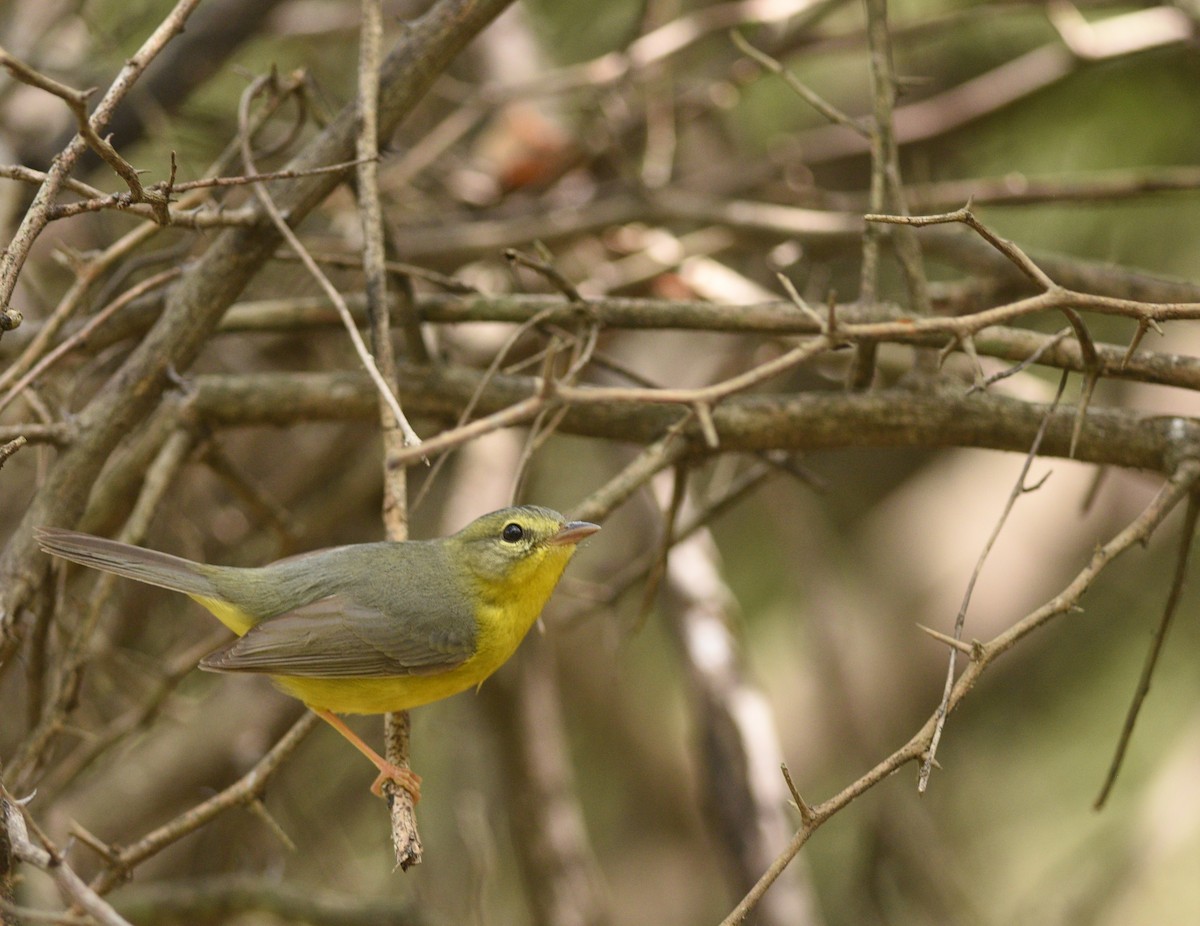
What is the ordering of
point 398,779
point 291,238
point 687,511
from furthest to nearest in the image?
1. point 687,511
2. point 291,238
3. point 398,779

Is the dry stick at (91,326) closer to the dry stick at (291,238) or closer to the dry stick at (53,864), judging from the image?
the dry stick at (291,238)

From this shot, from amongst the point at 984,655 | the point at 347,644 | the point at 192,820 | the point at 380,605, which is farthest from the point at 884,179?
the point at 192,820

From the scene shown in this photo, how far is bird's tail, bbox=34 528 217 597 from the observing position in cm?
291

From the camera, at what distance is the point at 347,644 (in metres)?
3.22

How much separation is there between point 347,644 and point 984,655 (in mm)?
1730

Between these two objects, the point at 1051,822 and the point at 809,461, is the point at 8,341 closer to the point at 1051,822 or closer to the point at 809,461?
the point at 809,461

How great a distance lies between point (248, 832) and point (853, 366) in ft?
11.0

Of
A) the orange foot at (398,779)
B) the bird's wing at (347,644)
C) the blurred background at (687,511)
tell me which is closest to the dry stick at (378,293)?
the orange foot at (398,779)

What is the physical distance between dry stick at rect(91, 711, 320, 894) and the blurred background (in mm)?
1134

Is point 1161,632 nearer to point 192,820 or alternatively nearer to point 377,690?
point 377,690

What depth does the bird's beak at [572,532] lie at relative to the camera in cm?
315

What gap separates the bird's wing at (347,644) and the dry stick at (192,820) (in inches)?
16.3

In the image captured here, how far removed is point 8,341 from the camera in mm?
3703

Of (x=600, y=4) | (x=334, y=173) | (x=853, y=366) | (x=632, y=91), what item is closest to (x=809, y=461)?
(x=632, y=91)
